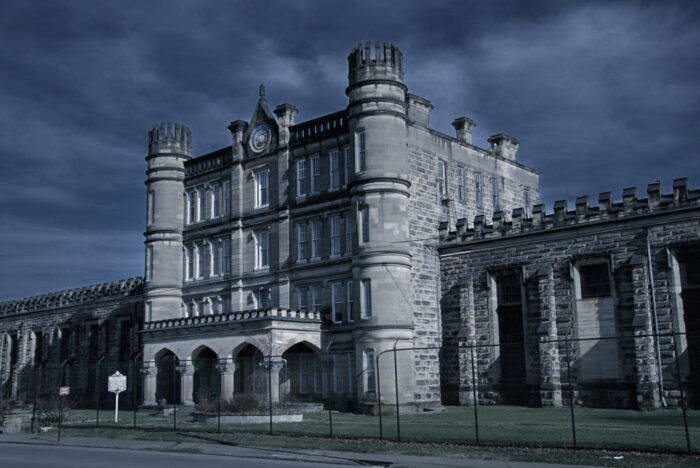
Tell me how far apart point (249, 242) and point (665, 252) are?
23663 millimetres

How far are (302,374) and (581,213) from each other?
17.1 meters

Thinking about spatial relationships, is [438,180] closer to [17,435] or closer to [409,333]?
[409,333]

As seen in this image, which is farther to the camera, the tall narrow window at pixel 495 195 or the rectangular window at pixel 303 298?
the tall narrow window at pixel 495 195

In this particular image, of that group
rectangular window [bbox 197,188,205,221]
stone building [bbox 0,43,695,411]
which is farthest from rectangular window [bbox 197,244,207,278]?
rectangular window [bbox 197,188,205,221]

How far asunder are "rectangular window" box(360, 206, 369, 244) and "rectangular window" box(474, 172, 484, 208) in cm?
956

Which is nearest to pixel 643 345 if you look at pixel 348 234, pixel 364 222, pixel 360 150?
pixel 364 222

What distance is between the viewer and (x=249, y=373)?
43000mm

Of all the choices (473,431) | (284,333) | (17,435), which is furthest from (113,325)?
(473,431)

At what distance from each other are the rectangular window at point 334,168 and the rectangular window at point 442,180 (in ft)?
18.9

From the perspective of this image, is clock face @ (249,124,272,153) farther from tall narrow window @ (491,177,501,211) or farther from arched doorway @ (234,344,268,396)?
tall narrow window @ (491,177,501,211)

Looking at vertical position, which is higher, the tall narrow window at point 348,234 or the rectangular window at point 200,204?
the rectangular window at point 200,204

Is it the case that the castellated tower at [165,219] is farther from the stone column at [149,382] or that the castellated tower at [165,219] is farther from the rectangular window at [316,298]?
the rectangular window at [316,298]

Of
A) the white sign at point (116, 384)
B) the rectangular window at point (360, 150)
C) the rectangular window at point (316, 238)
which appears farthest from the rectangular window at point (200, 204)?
the white sign at point (116, 384)

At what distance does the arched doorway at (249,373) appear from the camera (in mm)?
39419
